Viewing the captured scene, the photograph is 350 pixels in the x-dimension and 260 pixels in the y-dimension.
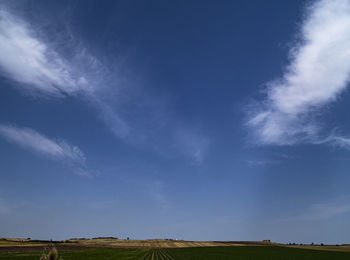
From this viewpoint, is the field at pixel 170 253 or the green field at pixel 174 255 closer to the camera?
the green field at pixel 174 255

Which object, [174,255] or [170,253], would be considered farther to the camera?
[170,253]

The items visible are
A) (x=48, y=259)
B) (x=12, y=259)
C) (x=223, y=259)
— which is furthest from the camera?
(x=223, y=259)

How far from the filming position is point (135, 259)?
2308 inches

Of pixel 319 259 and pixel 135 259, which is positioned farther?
pixel 319 259

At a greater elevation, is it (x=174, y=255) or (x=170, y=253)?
(x=170, y=253)

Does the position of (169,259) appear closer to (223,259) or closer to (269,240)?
(223,259)

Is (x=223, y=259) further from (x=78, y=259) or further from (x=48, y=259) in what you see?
(x=48, y=259)

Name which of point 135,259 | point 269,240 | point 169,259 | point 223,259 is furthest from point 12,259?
point 269,240

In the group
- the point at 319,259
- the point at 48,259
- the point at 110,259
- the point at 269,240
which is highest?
the point at 269,240

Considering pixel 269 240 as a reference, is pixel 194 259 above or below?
below

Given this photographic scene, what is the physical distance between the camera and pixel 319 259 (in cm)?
6366

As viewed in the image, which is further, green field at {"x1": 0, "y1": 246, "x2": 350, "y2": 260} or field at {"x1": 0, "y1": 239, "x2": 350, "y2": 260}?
field at {"x1": 0, "y1": 239, "x2": 350, "y2": 260}

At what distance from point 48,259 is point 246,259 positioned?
217ft

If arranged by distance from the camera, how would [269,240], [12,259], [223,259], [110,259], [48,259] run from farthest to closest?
[269,240] → [223,259] → [110,259] → [12,259] → [48,259]
